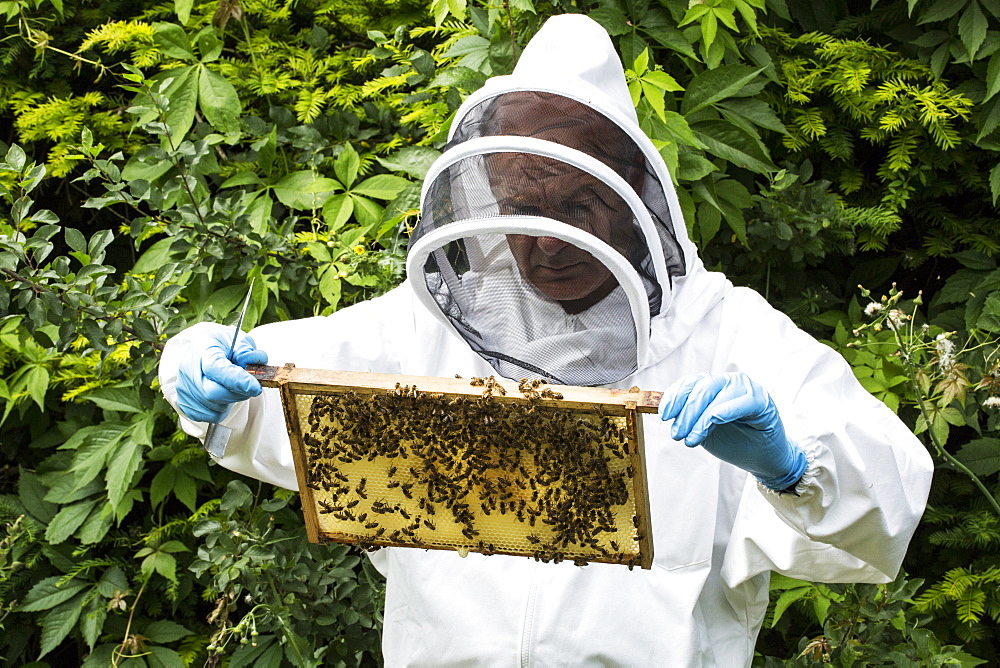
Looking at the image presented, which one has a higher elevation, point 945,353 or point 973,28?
point 973,28

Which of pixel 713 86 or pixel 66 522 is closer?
pixel 713 86

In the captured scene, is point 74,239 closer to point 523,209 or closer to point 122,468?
point 122,468

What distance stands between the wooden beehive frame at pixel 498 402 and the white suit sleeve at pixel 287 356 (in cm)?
27

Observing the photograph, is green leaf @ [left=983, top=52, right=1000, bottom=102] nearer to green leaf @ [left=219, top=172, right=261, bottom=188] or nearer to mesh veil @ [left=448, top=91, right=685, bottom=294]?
mesh veil @ [left=448, top=91, right=685, bottom=294]

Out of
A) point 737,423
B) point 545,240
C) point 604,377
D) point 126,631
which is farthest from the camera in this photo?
point 126,631

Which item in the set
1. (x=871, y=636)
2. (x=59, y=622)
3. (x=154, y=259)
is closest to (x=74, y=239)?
(x=154, y=259)

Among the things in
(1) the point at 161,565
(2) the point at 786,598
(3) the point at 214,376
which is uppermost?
(3) the point at 214,376

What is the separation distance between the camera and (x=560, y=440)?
1.94m

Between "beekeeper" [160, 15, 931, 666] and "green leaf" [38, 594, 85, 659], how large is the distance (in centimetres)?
155

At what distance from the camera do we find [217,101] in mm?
3312

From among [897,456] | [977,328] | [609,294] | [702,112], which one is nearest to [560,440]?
[609,294]

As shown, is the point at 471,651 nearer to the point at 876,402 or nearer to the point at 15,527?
the point at 876,402

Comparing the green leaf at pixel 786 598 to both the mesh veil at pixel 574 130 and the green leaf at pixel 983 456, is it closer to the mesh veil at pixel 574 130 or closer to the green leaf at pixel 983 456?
the green leaf at pixel 983 456

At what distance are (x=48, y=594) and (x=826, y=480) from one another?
→ 3006 mm
